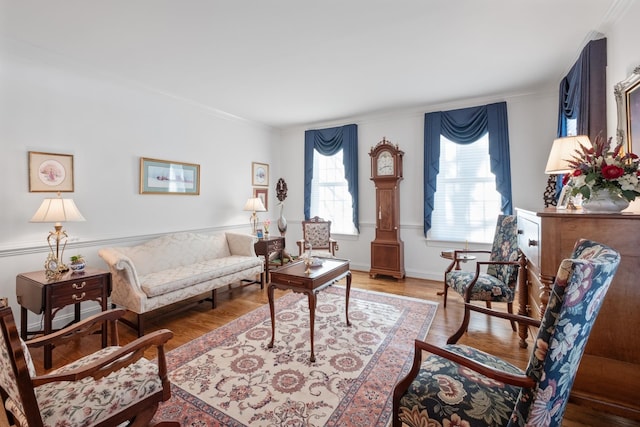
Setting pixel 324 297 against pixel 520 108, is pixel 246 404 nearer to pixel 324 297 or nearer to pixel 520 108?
pixel 324 297

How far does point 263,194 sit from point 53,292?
363 cm

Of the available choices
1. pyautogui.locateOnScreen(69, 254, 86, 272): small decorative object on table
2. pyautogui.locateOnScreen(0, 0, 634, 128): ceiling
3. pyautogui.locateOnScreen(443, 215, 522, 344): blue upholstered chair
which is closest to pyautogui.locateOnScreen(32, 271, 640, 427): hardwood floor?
pyautogui.locateOnScreen(443, 215, 522, 344): blue upholstered chair

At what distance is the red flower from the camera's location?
5.10 ft

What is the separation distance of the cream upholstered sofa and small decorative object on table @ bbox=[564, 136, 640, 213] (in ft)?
11.4

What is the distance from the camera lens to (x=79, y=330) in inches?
68.6

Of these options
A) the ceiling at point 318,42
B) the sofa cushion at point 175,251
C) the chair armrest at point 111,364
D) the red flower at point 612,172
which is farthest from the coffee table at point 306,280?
the ceiling at point 318,42

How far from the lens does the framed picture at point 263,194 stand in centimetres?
556

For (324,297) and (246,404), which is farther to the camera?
(324,297)

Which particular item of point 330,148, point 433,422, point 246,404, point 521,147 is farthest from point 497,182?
point 246,404

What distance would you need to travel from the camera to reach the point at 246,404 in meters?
1.87

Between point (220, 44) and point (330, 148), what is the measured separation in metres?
2.99

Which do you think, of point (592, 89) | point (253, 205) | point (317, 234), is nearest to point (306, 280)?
point (317, 234)

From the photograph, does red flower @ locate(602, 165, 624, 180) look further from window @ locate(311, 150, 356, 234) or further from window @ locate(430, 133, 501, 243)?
window @ locate(311, 150, 356, 234)

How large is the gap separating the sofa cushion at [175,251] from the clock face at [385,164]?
9.01 feet
